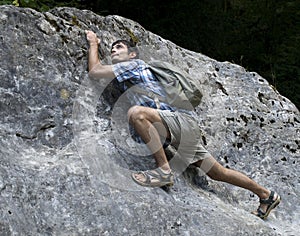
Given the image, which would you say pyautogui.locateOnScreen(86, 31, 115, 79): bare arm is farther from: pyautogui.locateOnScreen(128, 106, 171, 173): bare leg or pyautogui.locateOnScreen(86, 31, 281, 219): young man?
pyautogui.locateOnScreen(128, 106, 171, 173): bare leg

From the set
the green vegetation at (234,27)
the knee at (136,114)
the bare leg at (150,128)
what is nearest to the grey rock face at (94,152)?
the bare leg at (150,128)

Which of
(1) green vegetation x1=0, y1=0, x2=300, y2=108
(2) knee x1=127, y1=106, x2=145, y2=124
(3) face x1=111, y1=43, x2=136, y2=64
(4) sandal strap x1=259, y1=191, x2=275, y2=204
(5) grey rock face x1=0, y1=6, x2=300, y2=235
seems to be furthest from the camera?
(1) green vegetation x1=0, y1=0, x2=300, y2=108

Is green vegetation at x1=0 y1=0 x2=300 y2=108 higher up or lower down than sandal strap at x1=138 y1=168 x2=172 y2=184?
lower down

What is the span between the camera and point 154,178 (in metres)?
4.59

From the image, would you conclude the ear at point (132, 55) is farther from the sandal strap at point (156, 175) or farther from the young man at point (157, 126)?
the sandal strap at point (156, 175)

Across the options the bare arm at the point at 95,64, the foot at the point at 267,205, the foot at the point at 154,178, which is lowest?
the foot at the point at 267,205

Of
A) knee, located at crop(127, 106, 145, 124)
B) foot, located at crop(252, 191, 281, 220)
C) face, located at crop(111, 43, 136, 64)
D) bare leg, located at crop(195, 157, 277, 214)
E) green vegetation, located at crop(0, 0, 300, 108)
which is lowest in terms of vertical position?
green vegetation, located at crop(0, 0, 300, 108)

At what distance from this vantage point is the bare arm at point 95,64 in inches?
195

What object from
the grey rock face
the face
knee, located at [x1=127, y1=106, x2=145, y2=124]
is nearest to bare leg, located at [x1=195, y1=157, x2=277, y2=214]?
the grey rock face

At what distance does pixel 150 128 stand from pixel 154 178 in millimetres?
413

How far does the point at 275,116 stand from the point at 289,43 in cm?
529

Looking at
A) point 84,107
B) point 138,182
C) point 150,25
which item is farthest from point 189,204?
point 150,25

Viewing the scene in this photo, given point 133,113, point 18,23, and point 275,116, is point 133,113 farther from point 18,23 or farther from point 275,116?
point 275,116

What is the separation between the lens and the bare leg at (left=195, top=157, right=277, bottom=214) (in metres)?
5.19
